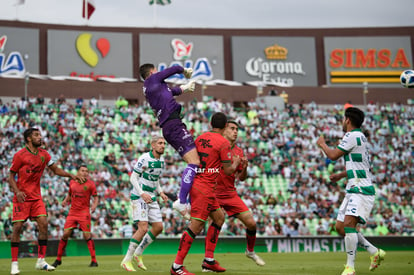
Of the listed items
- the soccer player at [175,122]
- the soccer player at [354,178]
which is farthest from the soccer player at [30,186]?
the soccer player at [354,178]

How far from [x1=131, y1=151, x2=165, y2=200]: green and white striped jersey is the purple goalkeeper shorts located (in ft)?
13.2

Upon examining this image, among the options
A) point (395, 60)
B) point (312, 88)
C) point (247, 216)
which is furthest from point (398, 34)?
point (247, 216)

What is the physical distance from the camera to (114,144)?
118ft

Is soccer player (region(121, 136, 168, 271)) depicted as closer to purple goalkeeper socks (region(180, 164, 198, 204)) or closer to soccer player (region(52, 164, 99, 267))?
soccer player (region(52, 164, 99, 267))

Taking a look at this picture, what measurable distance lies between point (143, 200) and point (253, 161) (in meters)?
22.6

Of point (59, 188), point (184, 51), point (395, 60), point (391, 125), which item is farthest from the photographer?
point (395, 60)

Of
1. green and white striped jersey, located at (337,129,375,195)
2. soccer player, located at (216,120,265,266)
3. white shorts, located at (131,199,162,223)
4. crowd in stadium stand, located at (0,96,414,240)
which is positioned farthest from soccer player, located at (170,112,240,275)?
crowd in stadium stand, located at (0,96,414,240)

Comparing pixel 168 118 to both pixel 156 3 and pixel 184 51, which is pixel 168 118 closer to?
pixel 184 51

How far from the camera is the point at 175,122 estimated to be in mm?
10891

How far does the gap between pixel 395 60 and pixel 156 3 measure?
22.4m

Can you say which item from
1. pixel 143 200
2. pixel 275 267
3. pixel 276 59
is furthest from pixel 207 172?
pixel 276 59

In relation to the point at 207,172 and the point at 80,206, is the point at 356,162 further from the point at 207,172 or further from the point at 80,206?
the point at 80,206

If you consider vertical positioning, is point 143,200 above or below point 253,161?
below

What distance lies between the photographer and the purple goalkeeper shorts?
35.3 ft
